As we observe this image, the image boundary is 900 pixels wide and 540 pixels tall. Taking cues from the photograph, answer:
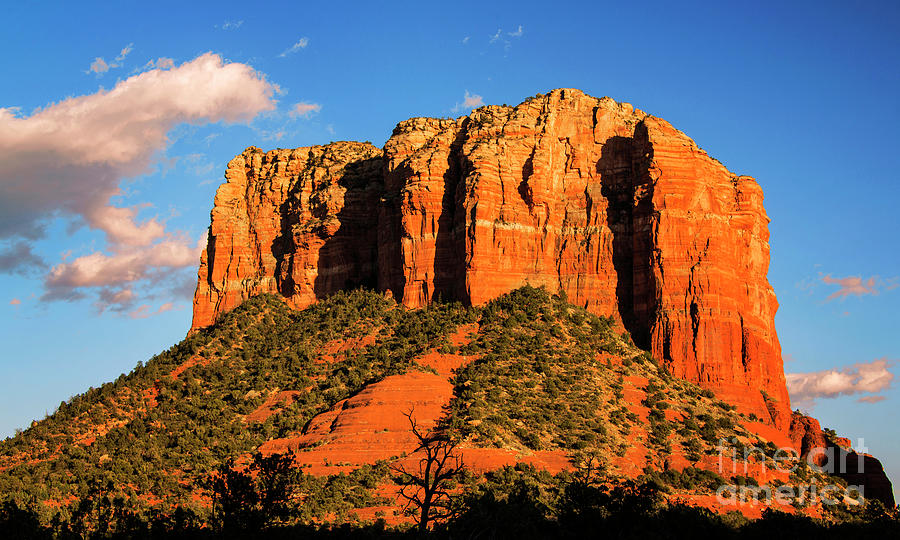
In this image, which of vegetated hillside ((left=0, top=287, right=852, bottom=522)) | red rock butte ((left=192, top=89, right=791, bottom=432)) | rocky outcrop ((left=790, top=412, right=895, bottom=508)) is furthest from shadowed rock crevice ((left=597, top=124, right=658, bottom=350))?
rocky outcrop ((left=790, top=412, right=895, bottom=508))

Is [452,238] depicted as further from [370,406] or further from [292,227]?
[370,406]

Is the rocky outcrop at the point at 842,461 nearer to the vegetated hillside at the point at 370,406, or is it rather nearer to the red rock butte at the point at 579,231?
the red rock butte at the point at 579,231

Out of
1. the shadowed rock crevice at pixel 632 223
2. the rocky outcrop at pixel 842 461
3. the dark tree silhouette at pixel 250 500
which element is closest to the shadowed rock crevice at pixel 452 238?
the shadowed rock crevice at pixel 632 223

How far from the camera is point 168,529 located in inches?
2007

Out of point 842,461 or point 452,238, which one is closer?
point 842,461

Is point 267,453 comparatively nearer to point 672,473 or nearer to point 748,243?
point 672,473

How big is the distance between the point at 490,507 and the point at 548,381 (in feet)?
79.5

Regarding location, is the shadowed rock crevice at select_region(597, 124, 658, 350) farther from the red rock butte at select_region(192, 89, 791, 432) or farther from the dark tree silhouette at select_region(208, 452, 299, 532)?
the dark tree silhouette at select_region(208, 452, 299, 532)

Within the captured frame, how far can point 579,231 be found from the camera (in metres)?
92.5

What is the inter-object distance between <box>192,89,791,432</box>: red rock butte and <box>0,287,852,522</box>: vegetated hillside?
304 cm

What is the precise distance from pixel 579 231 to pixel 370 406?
96.7 ft

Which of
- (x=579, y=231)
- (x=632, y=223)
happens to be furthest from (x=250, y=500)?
(x=632, y=223)

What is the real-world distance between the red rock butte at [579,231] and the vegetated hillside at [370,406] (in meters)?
3.04

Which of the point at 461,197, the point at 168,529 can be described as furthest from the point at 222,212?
the point at 168,529
